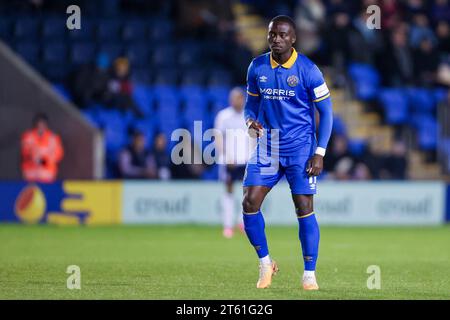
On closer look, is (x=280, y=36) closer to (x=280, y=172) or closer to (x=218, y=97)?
(x=280, y=172)

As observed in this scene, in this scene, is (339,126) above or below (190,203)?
above

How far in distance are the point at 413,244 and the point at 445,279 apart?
495cm

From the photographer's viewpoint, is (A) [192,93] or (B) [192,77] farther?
(B) [192,77]

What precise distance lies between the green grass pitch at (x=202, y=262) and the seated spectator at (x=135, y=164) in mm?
1457

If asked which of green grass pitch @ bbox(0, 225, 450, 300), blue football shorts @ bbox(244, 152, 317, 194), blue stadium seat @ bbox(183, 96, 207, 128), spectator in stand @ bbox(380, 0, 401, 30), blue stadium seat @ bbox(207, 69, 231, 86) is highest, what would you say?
spectator in stand @ bbox(380, 0, 401, 30)

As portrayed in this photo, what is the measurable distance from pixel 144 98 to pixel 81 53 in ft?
5.12

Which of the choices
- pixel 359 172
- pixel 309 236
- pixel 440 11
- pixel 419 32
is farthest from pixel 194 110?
pixel 309 236

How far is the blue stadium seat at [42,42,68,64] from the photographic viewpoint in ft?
70.3

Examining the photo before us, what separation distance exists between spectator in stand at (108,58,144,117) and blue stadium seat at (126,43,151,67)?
44.2 inches

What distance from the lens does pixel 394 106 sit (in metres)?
22.9

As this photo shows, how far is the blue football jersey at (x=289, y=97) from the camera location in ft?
31.4

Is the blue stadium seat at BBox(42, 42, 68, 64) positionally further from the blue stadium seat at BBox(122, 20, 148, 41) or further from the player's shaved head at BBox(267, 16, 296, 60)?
the player's shaved head at BBox(267, 16, 296, 60)

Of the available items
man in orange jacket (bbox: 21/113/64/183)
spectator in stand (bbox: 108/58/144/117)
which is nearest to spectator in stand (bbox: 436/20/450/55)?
spectator in stand (bbox: 108/58/144/117)

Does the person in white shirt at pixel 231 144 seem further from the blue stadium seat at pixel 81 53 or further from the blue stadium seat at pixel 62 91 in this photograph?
Result: the blue stadium seat at pixel 81 53
